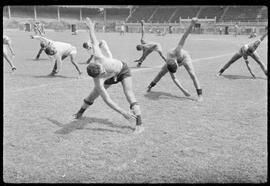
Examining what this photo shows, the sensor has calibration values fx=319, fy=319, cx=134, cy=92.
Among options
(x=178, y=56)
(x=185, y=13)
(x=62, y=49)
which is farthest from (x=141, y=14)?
(x=178, y=56)

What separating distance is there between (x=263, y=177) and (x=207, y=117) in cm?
267

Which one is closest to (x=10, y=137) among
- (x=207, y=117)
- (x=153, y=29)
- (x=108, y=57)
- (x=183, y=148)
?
(x=108, y=57)

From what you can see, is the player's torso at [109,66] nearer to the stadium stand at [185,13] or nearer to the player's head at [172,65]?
the player's head at [172,65]

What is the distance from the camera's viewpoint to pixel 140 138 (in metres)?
5.55

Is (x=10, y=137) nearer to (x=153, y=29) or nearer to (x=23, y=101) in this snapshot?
(x=23, y=101)

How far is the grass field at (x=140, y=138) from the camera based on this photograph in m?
4.31

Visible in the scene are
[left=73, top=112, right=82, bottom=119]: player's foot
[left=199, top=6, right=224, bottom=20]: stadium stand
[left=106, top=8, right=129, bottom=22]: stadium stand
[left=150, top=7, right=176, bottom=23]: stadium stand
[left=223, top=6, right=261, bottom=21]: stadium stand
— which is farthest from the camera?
[left=106, top=8, right=129, bottom=22]: stadium stand

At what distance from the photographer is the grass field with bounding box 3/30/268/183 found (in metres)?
4.31

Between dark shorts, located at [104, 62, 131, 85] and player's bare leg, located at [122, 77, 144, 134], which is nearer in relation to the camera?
player's bare leg, located at [122, 77, 144, 134]

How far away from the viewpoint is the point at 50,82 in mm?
10539

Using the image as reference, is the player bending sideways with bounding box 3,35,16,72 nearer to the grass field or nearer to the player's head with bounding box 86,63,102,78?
the grass field

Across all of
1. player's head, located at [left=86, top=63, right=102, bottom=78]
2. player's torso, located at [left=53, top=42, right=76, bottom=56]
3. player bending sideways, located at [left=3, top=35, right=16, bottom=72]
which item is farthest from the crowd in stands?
player's head, located at [left=86, top=63, right=102, bottom=78]

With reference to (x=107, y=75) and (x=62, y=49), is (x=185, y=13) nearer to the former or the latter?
(x=62, y=49)

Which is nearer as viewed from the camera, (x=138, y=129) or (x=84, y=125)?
(x=138, y=129)
